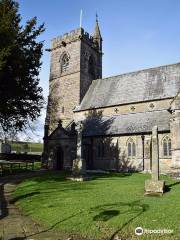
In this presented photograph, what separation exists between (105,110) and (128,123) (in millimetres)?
5032

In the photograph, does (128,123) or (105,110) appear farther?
(105,110)

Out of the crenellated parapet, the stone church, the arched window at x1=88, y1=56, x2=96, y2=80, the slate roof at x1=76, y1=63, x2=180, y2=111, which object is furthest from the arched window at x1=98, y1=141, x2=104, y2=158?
the crenellated parapet

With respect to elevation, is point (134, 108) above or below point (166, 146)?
above

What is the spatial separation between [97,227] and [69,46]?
36301 millimetres

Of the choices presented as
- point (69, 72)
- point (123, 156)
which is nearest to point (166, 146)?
point (123, 156)

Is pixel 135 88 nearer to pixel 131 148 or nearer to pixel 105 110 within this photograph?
pixel 105 110

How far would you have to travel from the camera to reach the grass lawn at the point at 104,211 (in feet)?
28.1

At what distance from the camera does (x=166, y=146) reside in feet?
91.2

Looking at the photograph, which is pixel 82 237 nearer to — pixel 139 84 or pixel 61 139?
pixel 61 139

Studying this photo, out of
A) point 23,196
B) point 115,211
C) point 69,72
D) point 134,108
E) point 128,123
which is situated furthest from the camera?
point 69,72

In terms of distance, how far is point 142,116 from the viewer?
1248 inches

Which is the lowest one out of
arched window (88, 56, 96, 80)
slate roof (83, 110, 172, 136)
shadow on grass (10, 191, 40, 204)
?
shadow on grass (10, 191, 40, 204)

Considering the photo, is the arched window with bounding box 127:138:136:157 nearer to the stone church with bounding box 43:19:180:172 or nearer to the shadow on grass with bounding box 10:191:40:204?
the stone church with bounding box 43:19:180:172

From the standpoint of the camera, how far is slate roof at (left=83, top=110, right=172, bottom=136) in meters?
29.1
